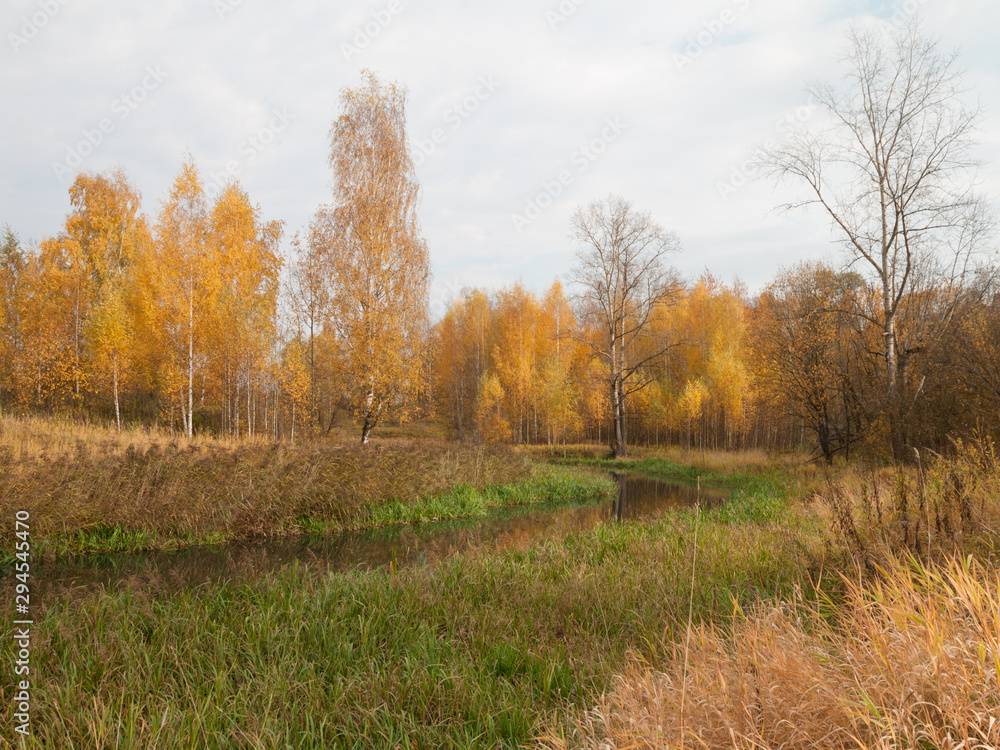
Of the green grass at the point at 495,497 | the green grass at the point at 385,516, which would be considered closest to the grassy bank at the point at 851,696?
the green grass at the point at 385,516

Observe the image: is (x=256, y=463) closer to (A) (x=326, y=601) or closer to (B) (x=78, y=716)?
(A) (x=326, y=601)

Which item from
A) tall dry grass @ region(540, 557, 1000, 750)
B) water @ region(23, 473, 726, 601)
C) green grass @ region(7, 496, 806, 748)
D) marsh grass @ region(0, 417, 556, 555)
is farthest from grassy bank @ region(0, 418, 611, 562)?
tall dry grass @ region(540, 557, 1000, 750)

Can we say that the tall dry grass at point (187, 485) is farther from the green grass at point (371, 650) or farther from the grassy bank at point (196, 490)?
the green grass at point (371, 650)

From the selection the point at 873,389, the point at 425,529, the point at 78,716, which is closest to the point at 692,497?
the point at 873,389

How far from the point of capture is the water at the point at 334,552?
5516 mm

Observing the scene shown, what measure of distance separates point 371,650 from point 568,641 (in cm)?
143

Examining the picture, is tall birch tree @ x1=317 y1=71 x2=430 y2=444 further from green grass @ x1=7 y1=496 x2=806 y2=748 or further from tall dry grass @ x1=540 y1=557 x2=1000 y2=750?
tall dry grass @ x1=540 y1=557 x2=1000 y2=750

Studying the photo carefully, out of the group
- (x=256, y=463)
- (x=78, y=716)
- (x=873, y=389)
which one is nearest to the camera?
(x=78, y=716)

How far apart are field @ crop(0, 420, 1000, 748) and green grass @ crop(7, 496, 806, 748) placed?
22 millimetres

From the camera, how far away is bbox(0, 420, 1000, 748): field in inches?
61.9

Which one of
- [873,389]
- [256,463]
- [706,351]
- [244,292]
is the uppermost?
[244,292]

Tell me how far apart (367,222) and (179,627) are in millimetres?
13682

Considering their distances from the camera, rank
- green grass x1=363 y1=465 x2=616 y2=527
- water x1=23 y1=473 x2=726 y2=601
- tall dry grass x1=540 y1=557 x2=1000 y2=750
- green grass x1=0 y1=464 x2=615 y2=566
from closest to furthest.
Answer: tall dry grass x1=540 y1=557 x2=1000 y2=750, water x1=23 y1=473 x2=726 y2=601, green grass x1=0 y1=464 x2=615 y2=566, green grass x1=363 y1=465 x2=616 y2=527

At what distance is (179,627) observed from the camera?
3.86m
